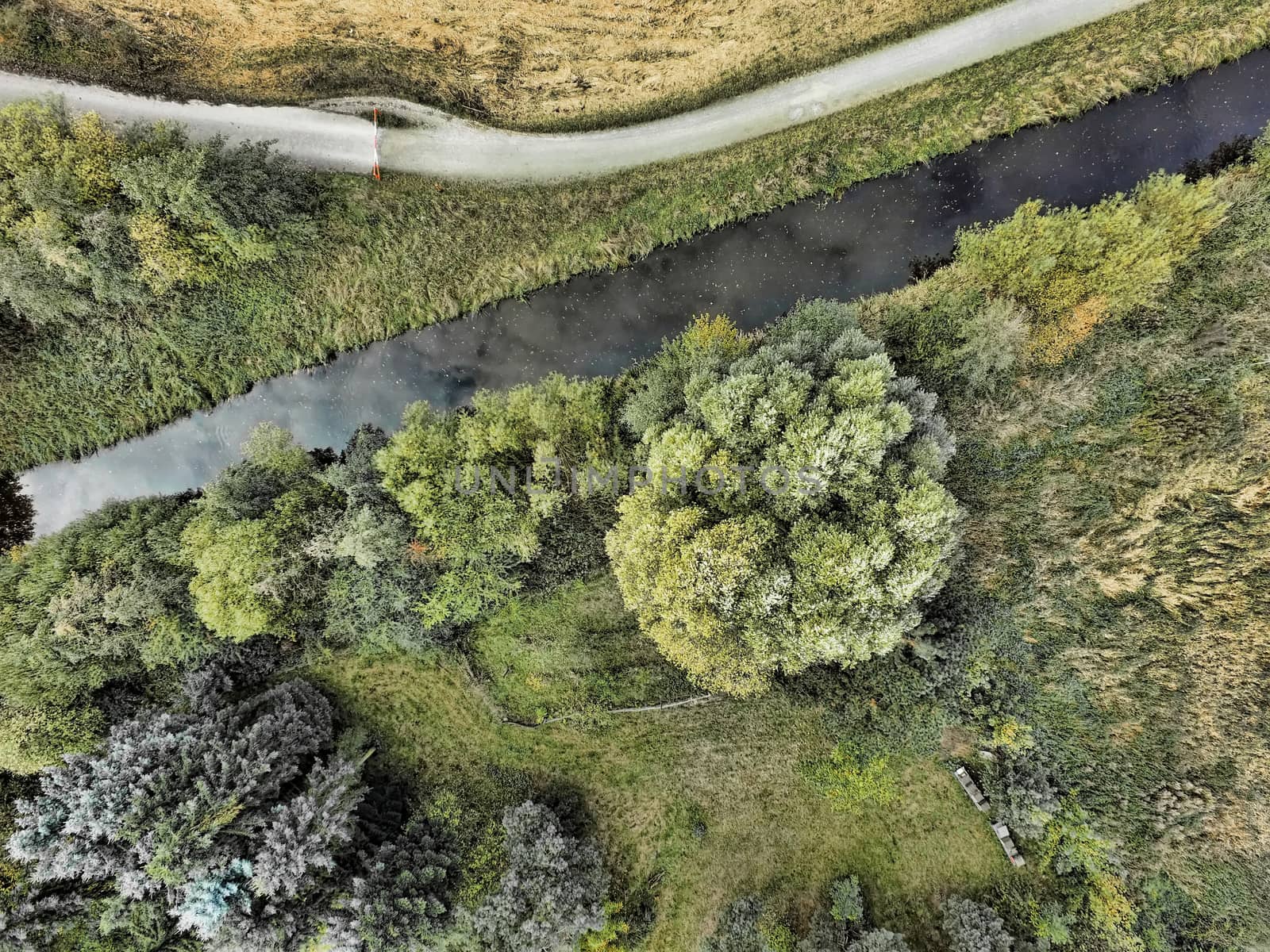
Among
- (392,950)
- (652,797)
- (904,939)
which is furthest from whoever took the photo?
(652,797)

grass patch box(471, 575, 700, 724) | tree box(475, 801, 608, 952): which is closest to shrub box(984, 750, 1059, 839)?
grass patch box(471, 575, 700, 724)

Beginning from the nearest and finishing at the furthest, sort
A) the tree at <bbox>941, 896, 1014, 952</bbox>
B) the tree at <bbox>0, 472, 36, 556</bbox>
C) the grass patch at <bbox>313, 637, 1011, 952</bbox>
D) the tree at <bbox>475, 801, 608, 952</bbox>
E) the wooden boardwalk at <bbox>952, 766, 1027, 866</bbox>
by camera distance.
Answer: the tree at <bbox>941, 896, 1014, 952</bbox> < the tree at <bbox>475, 801, 608, 952</bbox> < the wooden boardwalk at <bbox>952, 766, 1027, 866</bbox> < the grass patch at <bbox>313, 637, 1011, 952</bbox> < the tree at <bbox>0, 472, 36, 556</bbox>

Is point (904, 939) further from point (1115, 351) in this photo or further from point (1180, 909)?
point (1115, 351)

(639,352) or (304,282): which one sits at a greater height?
(304,282)

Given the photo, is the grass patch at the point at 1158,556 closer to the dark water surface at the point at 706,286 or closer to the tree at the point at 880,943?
the dark water surface at the point at 706,286

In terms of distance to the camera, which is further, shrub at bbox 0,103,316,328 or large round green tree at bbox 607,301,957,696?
shrub at bbox 0,103,316,328

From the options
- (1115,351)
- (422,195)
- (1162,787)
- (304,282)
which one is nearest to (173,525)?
(304,282)

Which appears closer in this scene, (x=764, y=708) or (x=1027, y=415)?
(x=1027, y=415)

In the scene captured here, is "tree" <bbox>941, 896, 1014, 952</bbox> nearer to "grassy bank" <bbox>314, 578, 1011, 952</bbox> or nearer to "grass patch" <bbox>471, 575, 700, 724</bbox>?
"grassy bank" <bbox>314, 578, 1011, 952</bbox>
